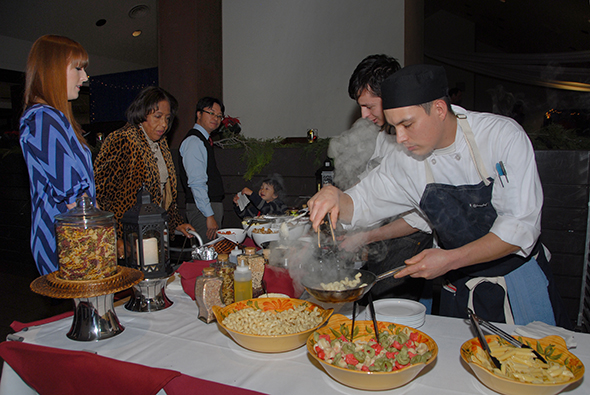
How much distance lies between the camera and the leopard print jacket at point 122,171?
9.34ft

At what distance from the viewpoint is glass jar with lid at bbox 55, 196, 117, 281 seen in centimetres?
137

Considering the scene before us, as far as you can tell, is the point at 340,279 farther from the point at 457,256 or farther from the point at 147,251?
the point at 147,251

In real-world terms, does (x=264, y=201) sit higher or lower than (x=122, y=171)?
lower

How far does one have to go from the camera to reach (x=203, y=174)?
12.6 feet

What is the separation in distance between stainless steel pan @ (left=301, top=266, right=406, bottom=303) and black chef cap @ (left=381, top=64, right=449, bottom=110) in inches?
25.8

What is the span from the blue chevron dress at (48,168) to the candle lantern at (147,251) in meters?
0.57

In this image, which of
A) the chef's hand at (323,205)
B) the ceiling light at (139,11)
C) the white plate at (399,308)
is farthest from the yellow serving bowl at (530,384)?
the ceiling light at (139,11)

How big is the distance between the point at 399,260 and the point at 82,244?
175cm

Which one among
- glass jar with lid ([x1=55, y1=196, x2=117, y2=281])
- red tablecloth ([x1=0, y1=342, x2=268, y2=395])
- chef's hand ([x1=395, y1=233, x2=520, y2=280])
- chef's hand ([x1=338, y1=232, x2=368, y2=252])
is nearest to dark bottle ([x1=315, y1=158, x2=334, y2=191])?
chef's hand ([x1=338, y1=232, x2=368, y2=252])

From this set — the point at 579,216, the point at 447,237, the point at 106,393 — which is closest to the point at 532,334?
the point at 447,237

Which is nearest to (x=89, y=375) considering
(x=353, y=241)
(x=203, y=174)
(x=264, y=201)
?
(x=353, y=241)

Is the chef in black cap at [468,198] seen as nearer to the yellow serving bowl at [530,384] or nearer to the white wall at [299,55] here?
the yellow serving bowl at [530,384]

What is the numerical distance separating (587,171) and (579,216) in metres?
0.40

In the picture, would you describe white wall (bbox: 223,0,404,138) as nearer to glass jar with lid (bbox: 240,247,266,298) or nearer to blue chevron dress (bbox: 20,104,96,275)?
blue chevron dress (bbox: 20,104,96,275)
